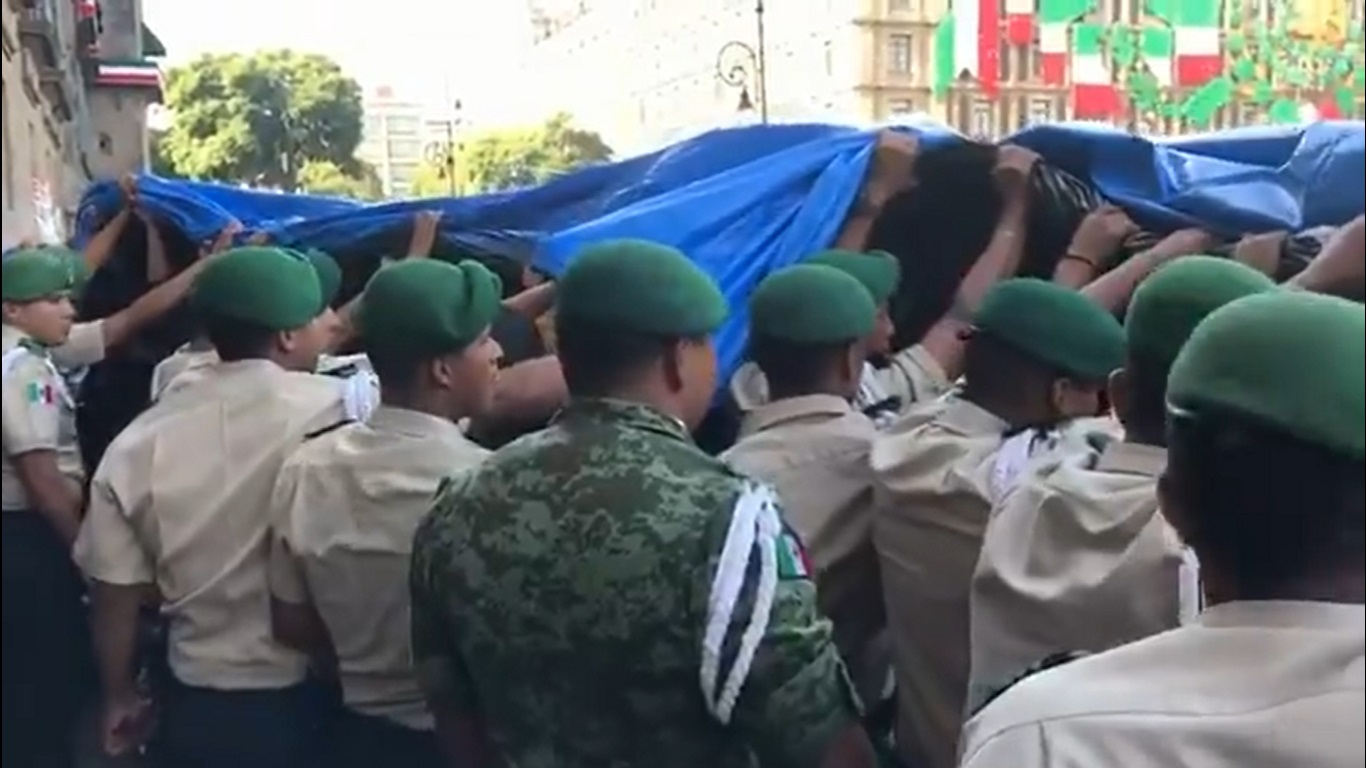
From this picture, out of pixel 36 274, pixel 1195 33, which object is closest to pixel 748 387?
pixel 1195 33

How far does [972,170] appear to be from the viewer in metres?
1.86

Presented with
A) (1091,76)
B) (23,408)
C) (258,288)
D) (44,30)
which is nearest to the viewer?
(23,408)

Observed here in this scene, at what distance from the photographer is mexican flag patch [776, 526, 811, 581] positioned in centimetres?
157

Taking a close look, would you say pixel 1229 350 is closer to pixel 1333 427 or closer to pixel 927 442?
pixel 1333 427

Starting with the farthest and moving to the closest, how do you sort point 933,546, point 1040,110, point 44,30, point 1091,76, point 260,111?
point 933,546 → point 1040,110 → point 1091,76 → point 260,111 → point 44,30

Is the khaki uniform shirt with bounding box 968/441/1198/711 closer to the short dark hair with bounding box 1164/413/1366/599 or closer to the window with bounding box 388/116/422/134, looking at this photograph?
the short dark hair with bounding box 1164/413/1366/599

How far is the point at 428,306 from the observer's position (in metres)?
1.92

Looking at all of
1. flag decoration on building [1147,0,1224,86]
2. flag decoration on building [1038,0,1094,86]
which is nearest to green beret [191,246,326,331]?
flag decoration on building [1038,0,1094,86]

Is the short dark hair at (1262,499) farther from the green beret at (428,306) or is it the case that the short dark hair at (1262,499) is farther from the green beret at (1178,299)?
the green beret at (428,306)

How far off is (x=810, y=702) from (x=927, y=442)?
60cm

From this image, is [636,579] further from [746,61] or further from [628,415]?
[746,61]

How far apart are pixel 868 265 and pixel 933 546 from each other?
38 cm

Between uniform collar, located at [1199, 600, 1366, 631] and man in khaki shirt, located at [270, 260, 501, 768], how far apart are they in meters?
1.07

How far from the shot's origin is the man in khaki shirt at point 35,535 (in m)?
0.85
